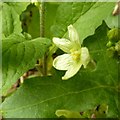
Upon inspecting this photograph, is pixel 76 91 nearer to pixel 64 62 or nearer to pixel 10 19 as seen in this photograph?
pixel 64 62

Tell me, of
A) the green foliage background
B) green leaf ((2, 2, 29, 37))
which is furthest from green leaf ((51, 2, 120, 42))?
green leaf ((2, 2, 29, 37))

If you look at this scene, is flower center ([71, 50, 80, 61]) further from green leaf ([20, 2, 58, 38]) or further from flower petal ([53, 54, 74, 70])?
green leaf ([20, 2, 58, 38])

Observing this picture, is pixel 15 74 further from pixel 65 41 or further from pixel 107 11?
pixel 107 11

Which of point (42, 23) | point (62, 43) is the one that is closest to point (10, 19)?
point (42, 23)

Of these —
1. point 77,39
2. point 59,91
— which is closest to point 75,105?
point 59,91

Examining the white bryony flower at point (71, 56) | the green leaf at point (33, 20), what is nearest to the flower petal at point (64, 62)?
the white bryony flower at point (71, 56)

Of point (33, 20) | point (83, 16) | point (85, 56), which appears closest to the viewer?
point (85, 56)

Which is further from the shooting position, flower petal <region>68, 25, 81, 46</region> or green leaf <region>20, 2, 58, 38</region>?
green leaf <region>20, 2, 58, 38</region>
